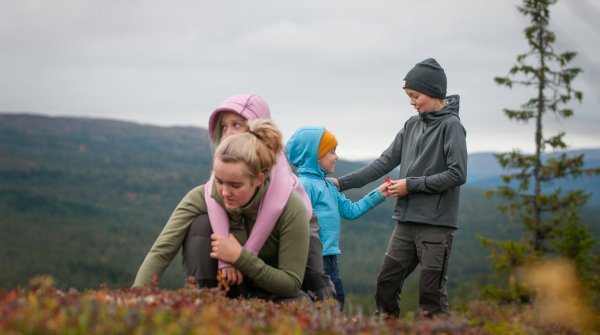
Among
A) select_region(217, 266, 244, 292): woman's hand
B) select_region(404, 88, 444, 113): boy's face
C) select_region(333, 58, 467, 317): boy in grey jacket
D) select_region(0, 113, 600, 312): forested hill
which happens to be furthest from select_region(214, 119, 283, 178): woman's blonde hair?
select_region(0, 113, 600, 312): forested hill

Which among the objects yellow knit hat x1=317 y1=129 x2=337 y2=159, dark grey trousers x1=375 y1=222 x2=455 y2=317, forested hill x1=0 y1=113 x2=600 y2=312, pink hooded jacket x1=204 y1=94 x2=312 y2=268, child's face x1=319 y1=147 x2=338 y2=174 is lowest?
forested hill x1=0 y1=113 x2=600 y2=312

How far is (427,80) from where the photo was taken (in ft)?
19.4

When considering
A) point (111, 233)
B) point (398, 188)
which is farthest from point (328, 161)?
point (111, 233)

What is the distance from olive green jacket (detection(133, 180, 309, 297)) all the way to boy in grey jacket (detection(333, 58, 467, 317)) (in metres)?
1.46

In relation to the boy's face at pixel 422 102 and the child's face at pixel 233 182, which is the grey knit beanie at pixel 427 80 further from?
the child's face at pixel 233 182

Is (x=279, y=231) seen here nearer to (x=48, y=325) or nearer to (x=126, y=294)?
(x=126, y=294)

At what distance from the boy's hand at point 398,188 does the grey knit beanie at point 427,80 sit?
0.82 meters

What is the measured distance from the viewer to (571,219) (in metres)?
28.9

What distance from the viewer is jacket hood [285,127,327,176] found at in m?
5.97

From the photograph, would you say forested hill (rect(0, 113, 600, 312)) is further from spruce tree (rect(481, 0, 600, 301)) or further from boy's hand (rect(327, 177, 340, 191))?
boy's hand (rect(327, 177, 340, 191))

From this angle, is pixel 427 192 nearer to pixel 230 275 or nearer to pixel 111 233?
pixel 230 275

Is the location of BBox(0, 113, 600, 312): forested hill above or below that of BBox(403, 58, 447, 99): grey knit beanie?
below

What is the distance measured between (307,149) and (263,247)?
5.16 ft

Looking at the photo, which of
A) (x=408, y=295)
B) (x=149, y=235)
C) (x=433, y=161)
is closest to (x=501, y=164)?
(x=433, y=161)
